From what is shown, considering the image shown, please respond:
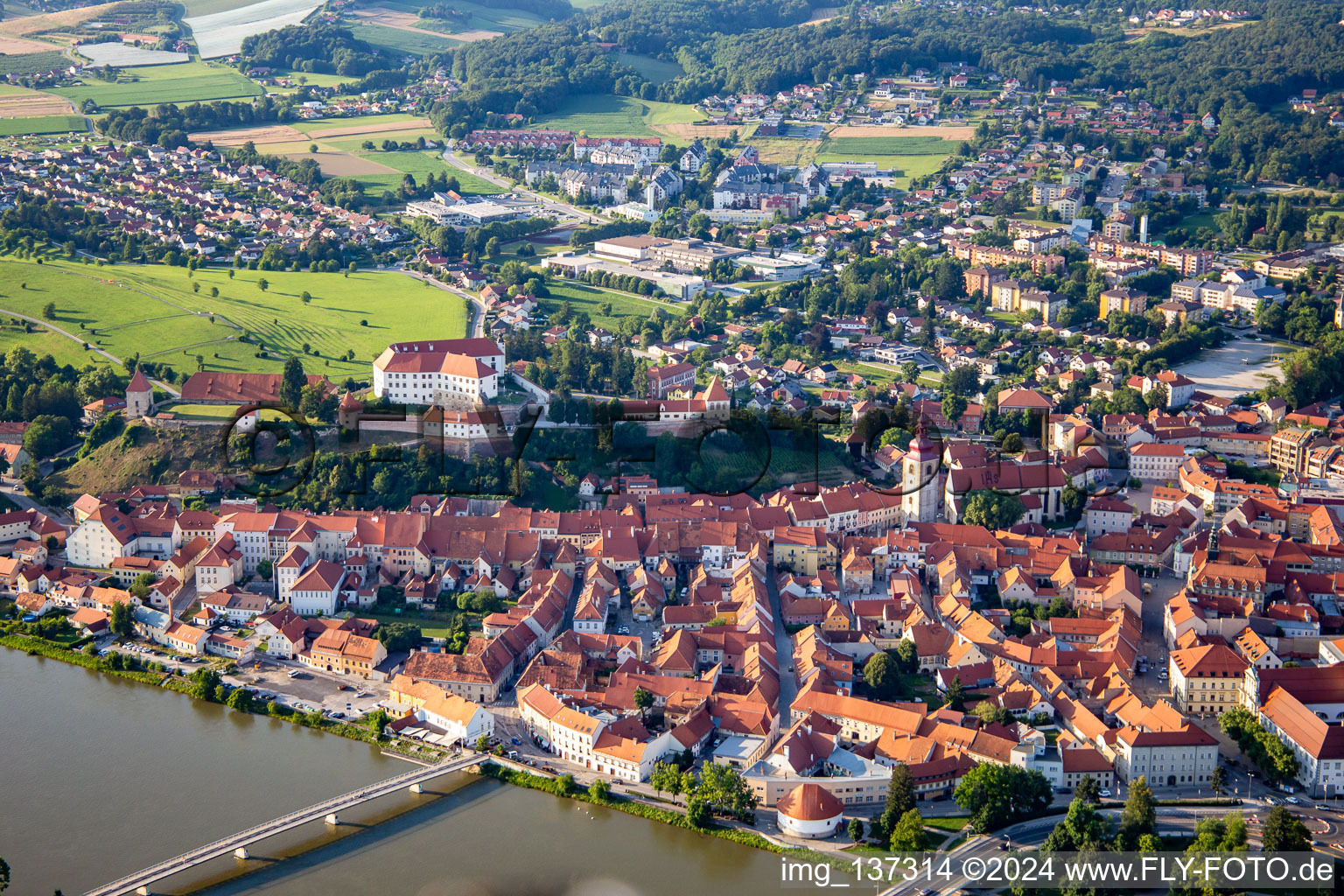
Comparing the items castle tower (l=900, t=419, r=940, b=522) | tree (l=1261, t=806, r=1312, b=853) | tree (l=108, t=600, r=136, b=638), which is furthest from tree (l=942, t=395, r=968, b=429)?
tree (l=108, t=600, r=136, b=638)

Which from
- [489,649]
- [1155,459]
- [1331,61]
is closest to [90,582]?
[489,649]

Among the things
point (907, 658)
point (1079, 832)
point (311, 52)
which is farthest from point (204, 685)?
point (311, 52)

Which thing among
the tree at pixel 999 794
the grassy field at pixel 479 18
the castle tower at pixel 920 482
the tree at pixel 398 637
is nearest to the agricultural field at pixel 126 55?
the grassy field at pixel 479 18

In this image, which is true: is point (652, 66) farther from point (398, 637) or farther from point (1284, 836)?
point (1284, 836)

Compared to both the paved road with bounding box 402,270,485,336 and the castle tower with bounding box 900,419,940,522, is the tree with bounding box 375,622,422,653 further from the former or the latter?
the paved road with bounding box 402,270,485,336

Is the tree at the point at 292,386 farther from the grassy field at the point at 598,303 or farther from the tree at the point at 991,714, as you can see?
the tree at the point at 991,714

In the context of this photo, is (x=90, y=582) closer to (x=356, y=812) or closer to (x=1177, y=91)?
(x=356, y=812)
